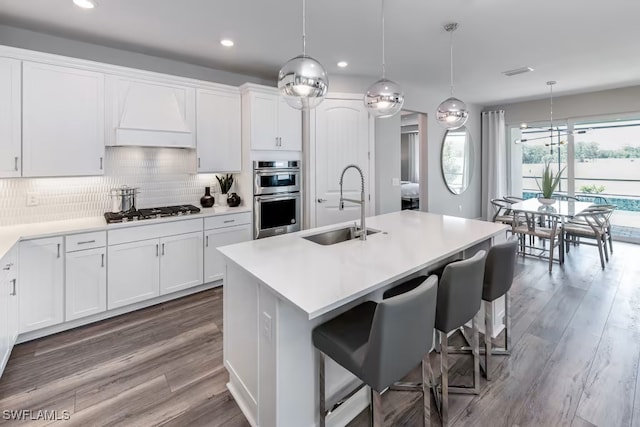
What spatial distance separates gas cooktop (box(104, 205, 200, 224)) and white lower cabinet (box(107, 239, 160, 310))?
25 centimetres

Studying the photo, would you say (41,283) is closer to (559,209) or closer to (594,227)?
(559,209)

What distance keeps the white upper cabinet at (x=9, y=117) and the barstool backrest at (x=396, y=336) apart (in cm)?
326

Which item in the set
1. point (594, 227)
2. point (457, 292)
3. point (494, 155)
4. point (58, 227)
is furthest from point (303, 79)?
point (494, 155)

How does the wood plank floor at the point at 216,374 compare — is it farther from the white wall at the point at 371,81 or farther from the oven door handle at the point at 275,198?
the white wall at the point at 371,81

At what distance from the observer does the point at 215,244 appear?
371 centimetres

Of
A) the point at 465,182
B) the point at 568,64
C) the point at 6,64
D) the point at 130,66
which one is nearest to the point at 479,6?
the point at 568,64

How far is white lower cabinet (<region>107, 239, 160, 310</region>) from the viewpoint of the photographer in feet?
9.88

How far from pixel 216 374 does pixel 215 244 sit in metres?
1.72

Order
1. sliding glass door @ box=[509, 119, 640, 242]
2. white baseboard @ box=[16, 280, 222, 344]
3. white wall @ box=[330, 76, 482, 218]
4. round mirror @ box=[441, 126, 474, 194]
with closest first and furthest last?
white baseboard @ box=[16, 280, 222, 344]
white wall @ box=[330, 76, 482, 218]
sliding glass door @ box=[509, 119, 640, 242]
round mirror @ box=[441, 126, 474, 194]

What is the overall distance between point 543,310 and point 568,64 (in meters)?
3.34

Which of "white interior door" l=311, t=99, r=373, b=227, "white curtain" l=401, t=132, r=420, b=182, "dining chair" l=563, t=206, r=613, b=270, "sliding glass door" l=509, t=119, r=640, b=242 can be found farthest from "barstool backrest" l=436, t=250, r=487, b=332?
"white curtain" l=401, t=132, r=420, b=182

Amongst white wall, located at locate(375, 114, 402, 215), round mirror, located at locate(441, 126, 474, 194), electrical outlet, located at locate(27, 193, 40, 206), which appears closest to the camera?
electrical outlet, located at locate(27, 193, 40, 206)

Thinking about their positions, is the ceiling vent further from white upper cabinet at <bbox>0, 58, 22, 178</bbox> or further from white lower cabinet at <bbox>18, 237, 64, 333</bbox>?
white lower cabinet at <bbox>18, 237, 64, 333</bbox>

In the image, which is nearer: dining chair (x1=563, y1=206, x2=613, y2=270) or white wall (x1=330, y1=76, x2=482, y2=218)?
dining chair (x1=563, y1=206, x2=613, y2=270)
